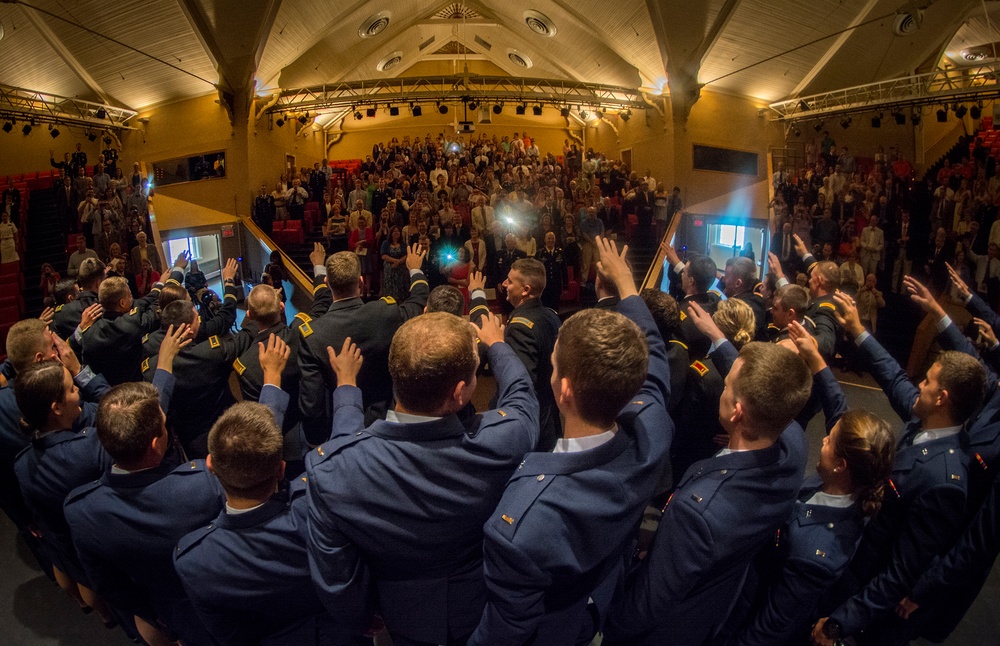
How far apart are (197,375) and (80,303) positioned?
68.7 inches

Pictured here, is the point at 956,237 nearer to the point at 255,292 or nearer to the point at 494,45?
the point at 255,292

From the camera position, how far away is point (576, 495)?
46.8 inches

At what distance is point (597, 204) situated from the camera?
10.1 metres

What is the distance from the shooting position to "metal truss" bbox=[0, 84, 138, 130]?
9.59m

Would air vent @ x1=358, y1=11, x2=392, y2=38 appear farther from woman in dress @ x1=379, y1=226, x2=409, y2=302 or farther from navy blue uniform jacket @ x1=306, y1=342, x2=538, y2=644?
navy blue uniform jacket @ x1=306, y1=342, x2=538, y2=644

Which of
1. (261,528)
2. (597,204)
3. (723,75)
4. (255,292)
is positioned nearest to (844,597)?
(261,528)

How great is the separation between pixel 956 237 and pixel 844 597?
9.10 meters

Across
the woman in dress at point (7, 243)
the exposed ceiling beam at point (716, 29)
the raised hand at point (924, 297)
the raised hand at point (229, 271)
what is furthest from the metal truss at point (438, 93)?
the raised hand at point (924, 297)

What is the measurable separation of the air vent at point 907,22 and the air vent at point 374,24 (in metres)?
10.2

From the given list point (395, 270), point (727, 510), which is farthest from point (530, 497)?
point (395, 270)

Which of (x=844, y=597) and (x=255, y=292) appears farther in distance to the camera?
(x=255, y=292)

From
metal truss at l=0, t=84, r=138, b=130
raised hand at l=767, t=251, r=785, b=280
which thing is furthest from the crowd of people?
metal truss at l=0, t=84, r=138, b=130

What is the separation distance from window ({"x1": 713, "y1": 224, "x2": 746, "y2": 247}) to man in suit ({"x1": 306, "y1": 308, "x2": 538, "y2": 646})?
431 inches

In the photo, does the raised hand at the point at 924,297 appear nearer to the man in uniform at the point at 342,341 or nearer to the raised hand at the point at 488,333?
the raised hand at the point at 488,333
